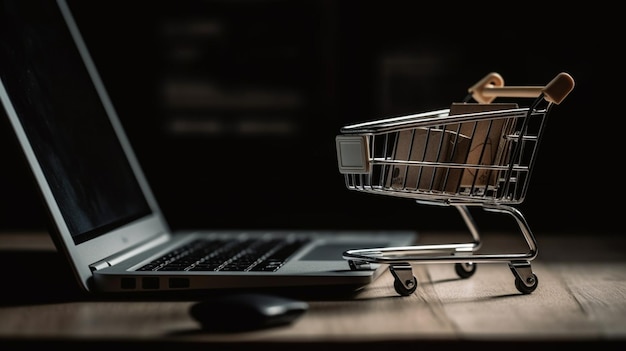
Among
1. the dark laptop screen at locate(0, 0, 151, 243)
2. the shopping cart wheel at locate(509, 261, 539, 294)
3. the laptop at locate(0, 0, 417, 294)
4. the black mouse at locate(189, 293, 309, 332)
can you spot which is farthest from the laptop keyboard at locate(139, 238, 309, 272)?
the shopping cart wheel at locate(509, 261, 539, 294)

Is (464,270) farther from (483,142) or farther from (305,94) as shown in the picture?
(305,94)

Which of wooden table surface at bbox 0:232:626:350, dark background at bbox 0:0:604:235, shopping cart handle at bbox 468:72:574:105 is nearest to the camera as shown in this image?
wooden table surface at bbox 0:232:626:350

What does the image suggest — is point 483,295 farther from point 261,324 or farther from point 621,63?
point 621,63

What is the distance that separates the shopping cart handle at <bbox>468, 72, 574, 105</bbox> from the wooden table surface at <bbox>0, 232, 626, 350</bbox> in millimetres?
289

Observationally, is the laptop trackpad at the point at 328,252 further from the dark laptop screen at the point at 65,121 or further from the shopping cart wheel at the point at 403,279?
the dark laptop screen at the point at 65,121

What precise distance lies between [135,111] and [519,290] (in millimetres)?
1385

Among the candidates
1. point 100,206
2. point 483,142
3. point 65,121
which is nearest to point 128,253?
point 100,206

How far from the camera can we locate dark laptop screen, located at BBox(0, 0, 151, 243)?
3.85 ft

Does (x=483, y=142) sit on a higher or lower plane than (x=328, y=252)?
higher

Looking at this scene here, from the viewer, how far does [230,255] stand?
4.36 ft

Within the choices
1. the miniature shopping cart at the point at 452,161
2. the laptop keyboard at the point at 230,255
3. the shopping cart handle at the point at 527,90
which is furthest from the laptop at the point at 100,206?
the shopping cart handle at the point at 527,90

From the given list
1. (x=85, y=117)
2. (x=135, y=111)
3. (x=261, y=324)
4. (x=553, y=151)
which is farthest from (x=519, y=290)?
(x=135, y=111)

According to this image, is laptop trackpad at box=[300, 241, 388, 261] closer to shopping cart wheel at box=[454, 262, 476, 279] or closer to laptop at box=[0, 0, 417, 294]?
laptop at box=[0, 0, 417, 294]

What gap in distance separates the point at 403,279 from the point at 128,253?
1.66ft
